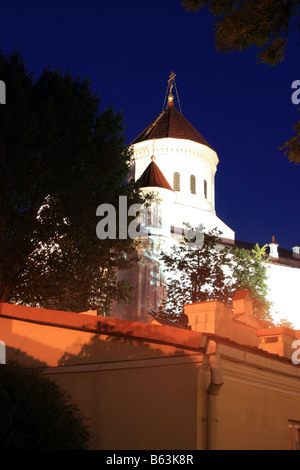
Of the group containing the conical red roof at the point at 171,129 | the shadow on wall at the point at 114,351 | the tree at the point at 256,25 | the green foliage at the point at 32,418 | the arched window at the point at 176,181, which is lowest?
the green foliage at the point at 32,418

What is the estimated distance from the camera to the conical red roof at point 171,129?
54.4m

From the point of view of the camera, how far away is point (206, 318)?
1171 centimetres

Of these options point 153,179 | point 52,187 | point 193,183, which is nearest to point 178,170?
point 193,183

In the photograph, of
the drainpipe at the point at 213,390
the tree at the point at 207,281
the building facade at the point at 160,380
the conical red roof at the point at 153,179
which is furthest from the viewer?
the conical red roof at the point at 153,179

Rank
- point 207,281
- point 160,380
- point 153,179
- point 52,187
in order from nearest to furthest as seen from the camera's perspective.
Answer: point 160,380
point 52,187
point 207,281
point 153,179

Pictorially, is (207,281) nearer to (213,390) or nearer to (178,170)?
(178,170)

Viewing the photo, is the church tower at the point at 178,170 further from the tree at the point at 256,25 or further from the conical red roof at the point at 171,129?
the tree at the point at 256,25

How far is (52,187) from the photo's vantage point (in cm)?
2086

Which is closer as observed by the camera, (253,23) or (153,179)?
(253,23)

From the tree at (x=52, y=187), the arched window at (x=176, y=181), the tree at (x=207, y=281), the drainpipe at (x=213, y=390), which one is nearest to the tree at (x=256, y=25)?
the drainpipe at (x=213, y=390)

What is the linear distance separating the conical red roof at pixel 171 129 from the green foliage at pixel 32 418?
155ft

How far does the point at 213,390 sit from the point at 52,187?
13.5 m

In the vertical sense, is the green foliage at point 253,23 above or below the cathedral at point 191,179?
below
